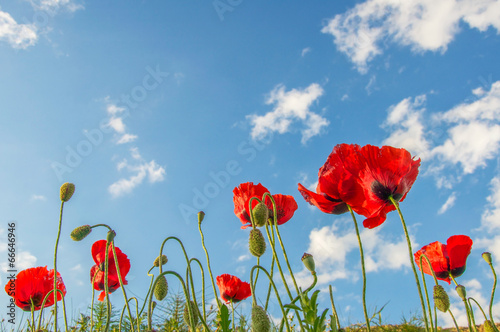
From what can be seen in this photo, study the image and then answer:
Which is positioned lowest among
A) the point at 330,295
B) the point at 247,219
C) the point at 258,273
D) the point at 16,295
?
the point at 330,295

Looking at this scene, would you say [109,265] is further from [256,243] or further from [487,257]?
[487,257]

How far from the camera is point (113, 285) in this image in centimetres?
281

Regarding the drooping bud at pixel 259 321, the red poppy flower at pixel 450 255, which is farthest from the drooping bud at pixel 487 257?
the drooping bud at pixel 259 321

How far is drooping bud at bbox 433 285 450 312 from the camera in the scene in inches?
73.7

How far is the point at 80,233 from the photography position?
2168 millimetres

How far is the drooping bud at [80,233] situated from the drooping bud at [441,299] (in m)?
1.85

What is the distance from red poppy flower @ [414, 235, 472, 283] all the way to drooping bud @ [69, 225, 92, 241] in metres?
1.98

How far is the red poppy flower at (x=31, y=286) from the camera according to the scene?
107 inches

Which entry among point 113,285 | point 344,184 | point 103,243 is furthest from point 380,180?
point 113,285

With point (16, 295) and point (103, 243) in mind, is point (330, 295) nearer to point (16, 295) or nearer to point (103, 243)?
point (103, 243)

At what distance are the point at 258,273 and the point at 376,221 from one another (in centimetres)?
69

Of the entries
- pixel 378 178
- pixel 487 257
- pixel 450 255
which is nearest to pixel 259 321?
pixel 378 178

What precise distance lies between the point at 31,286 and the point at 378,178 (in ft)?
8.08

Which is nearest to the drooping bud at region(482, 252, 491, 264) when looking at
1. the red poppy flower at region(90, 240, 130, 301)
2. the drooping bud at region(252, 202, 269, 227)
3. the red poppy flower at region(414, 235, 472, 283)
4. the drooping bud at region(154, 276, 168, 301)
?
the red poppy flower at region(414, 235, 472, 283)
